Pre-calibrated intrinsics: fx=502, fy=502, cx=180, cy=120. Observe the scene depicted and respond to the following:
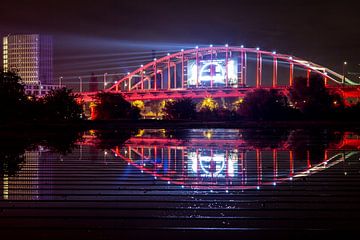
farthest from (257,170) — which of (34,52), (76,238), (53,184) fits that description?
(34,52)

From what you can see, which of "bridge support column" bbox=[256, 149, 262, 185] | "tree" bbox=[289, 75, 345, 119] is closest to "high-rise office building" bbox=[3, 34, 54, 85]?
"tree" bbox=[289, 75, 345, 119]

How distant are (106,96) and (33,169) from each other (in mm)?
40705

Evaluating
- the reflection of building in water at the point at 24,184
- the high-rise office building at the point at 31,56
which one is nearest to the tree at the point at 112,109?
the reflection of building in water at the point at 24,184

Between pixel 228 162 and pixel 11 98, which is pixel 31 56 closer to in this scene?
pixel 11 98

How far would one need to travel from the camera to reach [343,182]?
32.6 ft

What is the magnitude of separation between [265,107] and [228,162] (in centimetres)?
3458

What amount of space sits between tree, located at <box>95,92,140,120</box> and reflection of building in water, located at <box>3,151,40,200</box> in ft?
122

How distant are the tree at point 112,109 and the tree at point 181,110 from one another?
3.68 m

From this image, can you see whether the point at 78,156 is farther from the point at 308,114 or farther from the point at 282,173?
the point at 308,114

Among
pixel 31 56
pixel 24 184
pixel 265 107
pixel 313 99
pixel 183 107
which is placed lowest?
pixel 24 184

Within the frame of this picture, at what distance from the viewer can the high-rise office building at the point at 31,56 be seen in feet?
575

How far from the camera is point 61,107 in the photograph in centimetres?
4244

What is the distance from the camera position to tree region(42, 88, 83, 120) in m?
41.5

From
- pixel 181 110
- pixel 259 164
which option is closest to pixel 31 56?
pixel 181 110
